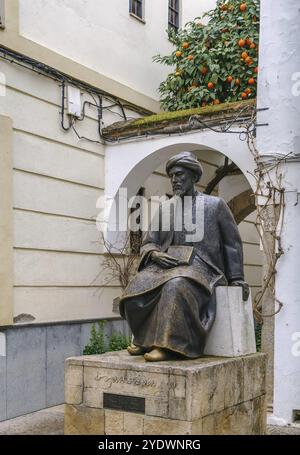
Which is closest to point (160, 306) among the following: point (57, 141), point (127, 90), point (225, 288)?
point (225, 288)

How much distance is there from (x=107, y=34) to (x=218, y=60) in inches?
70.0

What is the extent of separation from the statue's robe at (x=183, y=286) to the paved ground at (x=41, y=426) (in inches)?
80.7

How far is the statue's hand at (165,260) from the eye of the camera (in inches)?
204

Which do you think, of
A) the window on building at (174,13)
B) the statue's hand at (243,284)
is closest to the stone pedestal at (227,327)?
the statue's hand at (243,284)

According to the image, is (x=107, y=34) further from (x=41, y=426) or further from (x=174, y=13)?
(x=41, y=426)

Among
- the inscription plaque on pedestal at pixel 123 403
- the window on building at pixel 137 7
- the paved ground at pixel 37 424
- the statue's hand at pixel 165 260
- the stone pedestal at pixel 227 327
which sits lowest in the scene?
the paved ground at pixel 37 424

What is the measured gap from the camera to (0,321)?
23.8ft

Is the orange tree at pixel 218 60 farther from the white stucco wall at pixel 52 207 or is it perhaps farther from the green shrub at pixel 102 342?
the green shrub at pixel 102 342

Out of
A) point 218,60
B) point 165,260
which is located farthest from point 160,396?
point 218,60

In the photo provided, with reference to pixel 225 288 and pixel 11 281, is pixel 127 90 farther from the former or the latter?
pixel 225 288

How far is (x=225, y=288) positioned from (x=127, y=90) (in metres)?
5.38

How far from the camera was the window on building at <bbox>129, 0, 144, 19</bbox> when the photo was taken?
10.2 meters

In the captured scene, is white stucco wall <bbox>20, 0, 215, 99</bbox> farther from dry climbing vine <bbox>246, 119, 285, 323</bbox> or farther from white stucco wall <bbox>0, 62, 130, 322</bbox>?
dry climbing vine <bbox>246, 119, 285, 323</bbox>

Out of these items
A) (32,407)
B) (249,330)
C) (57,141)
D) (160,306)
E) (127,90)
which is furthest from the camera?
(127,90)
